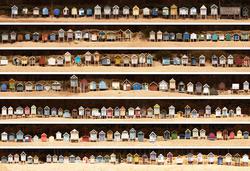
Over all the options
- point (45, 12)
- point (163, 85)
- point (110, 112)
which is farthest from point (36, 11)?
point (163, 85)

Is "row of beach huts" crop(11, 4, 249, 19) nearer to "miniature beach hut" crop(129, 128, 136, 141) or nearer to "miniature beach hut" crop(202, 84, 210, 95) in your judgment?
"miniature beach hut" crop(202, 84, 210, 95)

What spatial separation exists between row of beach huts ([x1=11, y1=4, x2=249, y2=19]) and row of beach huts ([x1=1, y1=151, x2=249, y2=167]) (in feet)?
23.7

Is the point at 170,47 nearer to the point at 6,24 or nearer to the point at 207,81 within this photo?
the point at 207,81

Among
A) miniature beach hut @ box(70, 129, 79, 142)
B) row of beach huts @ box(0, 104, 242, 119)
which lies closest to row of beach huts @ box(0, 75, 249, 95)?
row of beach huts @ box(0, 104, 242, 119)

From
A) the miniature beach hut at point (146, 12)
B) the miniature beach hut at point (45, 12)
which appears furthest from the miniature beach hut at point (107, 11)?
the miniature beach hut at point (45, 12)

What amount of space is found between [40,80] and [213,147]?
31.4ft

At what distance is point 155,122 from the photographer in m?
39.2

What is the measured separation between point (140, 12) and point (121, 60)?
9.17 feet

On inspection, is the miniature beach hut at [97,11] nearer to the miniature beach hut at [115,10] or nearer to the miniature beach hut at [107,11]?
the miniature beach hut at [107,11]

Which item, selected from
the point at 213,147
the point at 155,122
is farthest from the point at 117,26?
the point at 213,147

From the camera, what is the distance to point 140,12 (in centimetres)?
4056

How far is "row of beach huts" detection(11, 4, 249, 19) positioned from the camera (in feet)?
132

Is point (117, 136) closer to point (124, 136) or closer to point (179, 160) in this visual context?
point (124, 136)

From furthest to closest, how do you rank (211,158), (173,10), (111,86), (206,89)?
(173,10) → (111,86) → (206,89) → (211,158)
